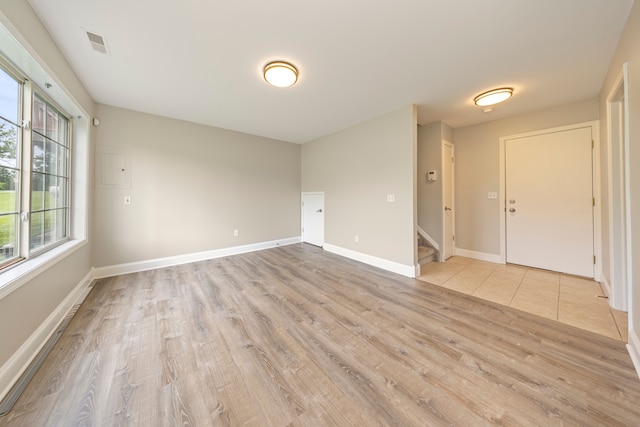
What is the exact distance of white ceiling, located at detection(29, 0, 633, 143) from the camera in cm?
158

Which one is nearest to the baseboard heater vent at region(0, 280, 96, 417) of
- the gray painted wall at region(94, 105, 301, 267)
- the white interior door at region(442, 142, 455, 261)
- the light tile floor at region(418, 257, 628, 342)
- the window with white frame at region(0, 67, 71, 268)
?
the window with white frame at region(0, 67, 71, 268)

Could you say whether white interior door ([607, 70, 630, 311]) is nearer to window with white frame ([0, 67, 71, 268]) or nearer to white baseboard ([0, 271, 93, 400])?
white baseboard ([0, 271, 93, 400])

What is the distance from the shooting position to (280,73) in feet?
A: 7.24

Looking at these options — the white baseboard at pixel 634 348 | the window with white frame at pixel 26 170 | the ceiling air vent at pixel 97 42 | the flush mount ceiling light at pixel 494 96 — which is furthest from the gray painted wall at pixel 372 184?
the window with white frame at pixel 26 170

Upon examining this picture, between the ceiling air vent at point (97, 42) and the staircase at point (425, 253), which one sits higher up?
the ceiling air vent at point (97, 42)

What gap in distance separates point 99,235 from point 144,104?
204 centimetres

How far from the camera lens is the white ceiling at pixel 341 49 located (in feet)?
5.18

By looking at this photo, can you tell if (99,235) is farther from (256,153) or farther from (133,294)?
(256,153)

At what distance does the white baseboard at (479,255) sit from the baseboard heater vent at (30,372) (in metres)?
5.41

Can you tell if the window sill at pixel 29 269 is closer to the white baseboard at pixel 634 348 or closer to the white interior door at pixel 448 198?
the white baseboard at pixel 634 348

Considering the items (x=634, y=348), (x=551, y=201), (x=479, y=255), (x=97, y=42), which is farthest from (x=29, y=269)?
(x=551, y=201)

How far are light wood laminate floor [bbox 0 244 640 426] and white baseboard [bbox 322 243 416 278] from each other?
63 centimetres

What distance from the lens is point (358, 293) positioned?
8.63ft

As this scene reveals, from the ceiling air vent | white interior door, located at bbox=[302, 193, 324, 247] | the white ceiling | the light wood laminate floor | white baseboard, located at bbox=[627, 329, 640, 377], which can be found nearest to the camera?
the light wood laminate floor
